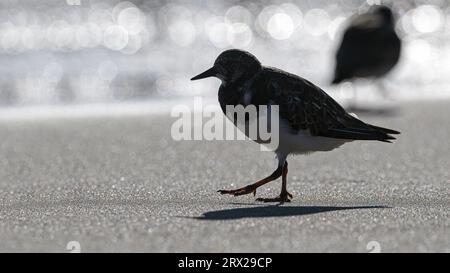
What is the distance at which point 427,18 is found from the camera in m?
16.4

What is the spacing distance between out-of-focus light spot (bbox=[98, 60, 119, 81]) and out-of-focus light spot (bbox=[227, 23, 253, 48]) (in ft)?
9.18

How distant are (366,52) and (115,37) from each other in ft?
18.1

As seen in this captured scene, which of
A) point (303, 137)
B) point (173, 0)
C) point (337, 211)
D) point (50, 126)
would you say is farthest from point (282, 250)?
point (173, 0)

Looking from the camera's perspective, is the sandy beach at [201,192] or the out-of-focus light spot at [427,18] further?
the out-of-focus light spot at [427,18]

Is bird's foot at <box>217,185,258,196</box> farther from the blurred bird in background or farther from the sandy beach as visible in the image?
the blurred bird in background

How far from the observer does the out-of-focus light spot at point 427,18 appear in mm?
15506

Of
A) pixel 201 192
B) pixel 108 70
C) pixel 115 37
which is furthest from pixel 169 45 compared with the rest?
pixel 201 192

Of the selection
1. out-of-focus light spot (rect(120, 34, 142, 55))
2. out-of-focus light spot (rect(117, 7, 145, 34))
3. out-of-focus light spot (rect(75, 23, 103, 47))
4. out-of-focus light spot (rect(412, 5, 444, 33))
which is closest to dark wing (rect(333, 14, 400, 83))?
out-of-focus light spot (rect(120, 34, 142, 55))

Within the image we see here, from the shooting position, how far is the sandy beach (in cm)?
386

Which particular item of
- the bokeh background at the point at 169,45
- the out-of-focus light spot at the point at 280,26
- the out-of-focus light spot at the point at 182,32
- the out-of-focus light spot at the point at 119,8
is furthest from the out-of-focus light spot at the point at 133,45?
the out-of-focus light spot at the point at 280,26

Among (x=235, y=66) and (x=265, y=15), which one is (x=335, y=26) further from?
(x=235, y=66)

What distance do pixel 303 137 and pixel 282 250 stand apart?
135cm

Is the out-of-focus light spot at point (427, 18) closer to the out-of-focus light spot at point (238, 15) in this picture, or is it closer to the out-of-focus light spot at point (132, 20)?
the out-of-focus light spot at point (238, 15)

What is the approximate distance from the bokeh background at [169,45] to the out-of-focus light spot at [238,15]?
0.03 metres
